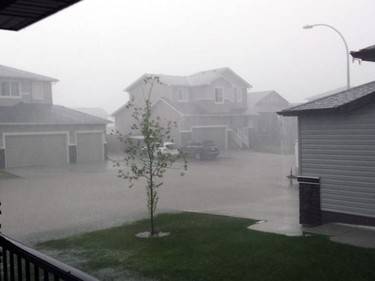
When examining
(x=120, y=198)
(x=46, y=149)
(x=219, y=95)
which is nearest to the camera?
(x=120, y=198)

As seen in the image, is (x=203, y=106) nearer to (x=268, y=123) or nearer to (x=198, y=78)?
(x=198, y=78)

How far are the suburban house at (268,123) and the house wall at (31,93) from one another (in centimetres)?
2012

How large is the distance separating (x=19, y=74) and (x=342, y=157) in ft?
96.6

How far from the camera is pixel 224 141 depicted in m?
43.9

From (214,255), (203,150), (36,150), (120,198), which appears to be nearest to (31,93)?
(36,150)

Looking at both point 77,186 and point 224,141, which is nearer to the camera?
point 77,186

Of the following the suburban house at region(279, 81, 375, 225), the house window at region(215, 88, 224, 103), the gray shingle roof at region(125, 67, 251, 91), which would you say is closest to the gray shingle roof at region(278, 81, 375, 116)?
the suburban house at region(279, 81, 375, 225)

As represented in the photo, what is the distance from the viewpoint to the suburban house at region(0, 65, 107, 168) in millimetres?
30562

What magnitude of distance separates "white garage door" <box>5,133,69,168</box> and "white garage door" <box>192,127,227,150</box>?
1366 cm

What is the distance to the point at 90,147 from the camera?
34.7 m

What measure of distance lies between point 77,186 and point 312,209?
13149mm

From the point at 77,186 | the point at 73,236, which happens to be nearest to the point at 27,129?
the point at 77,186

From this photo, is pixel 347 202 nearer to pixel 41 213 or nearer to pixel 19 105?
pixel 41 213

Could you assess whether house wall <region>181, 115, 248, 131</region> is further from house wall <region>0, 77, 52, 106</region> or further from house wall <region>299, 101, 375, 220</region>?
house wall <region>299, 101, 375, 220</region>
